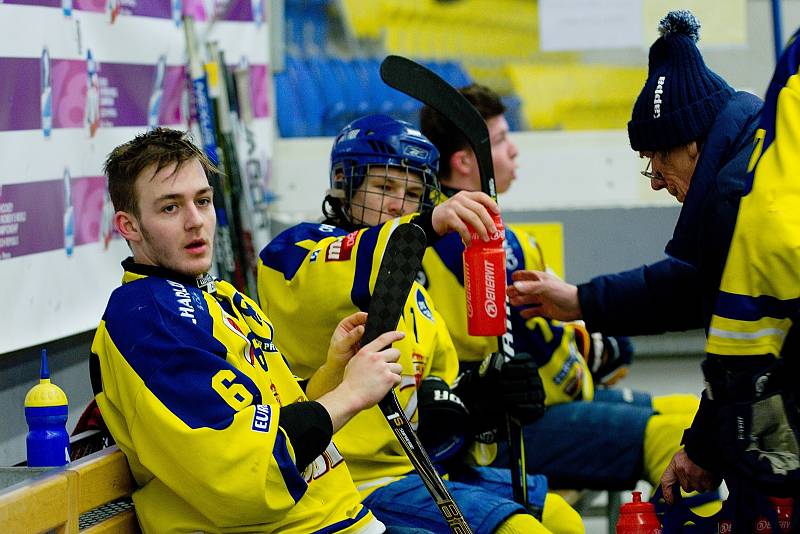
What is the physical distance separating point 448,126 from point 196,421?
1.73 metres

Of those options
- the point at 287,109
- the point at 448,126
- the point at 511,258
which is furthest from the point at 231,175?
the point at 511,258

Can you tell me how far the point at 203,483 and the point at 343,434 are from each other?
0.69 metres

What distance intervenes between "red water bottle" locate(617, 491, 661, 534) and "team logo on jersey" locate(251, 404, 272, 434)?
0.75 metres

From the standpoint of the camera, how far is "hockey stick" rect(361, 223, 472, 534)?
2.19m

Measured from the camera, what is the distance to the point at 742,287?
6.18ft

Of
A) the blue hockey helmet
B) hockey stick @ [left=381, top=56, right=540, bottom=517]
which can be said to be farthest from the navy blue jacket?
the blue hockey helmet

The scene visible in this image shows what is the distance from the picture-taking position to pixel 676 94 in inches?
87.2

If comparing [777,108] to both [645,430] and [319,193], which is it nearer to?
[645,430]

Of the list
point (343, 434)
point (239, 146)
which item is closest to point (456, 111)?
point (343, 434)

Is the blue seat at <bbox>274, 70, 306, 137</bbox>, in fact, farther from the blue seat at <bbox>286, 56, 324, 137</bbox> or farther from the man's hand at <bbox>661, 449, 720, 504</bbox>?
the man's hand at <bbox>661, 449, 720, 504</bbox>

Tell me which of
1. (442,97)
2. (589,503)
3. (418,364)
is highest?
(442,97)

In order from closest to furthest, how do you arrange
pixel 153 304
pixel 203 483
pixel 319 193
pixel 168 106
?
pixel 203 483 → pixel 153 304 → pixel 168 106 → pixel 319 193

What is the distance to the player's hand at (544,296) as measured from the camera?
2922 millimetres

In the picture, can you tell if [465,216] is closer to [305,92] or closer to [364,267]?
[364,267]
